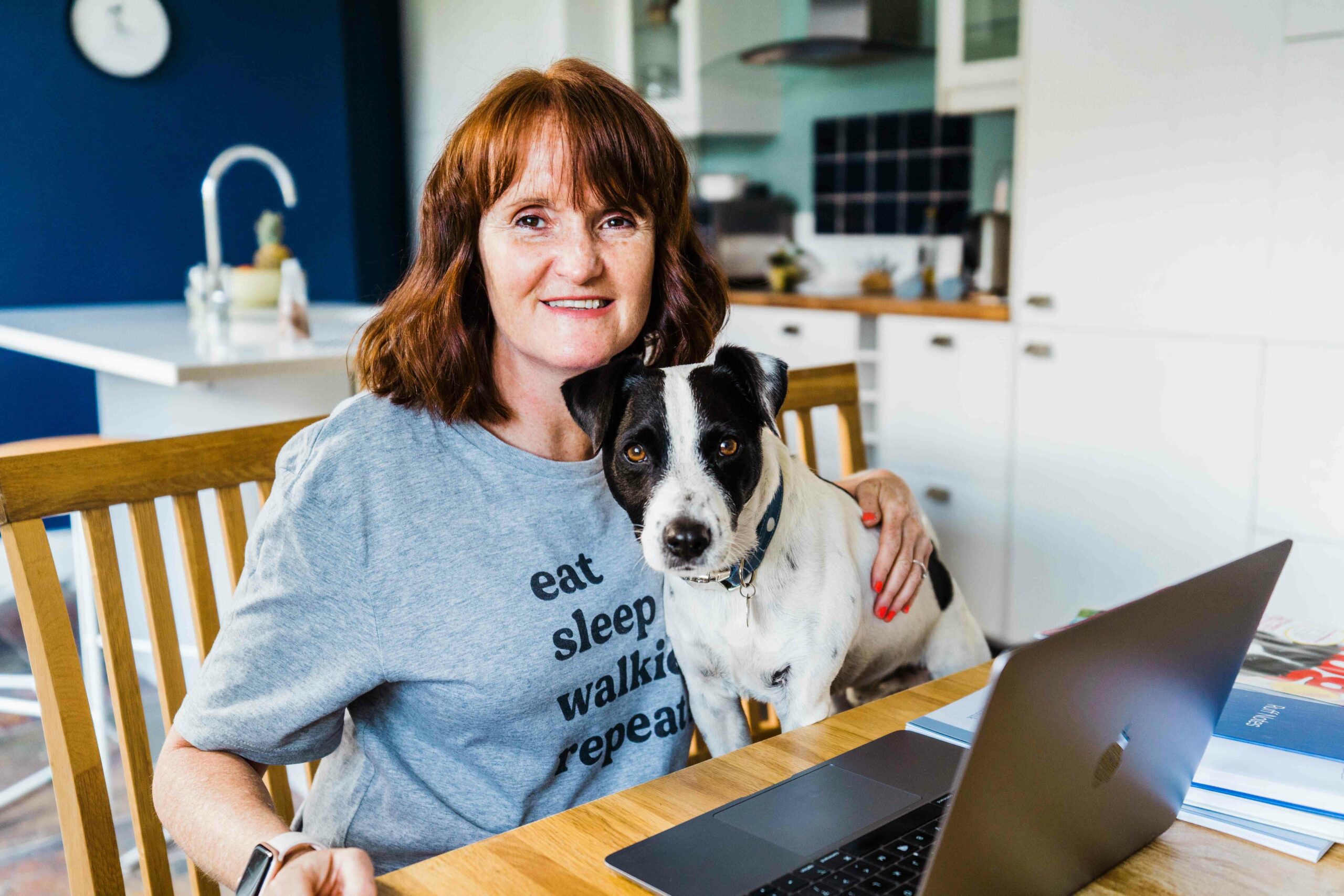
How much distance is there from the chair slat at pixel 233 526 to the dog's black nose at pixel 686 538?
465mm

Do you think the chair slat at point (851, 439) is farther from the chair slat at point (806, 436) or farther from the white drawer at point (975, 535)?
the white drawer at point (975, 535)

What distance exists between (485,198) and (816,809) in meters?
0.70

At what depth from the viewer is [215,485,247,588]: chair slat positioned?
117 cm

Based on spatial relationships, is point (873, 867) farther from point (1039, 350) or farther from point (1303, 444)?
point (1039, 350)

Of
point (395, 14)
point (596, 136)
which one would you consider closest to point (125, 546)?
point (596, 136)

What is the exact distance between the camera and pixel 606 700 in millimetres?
1136

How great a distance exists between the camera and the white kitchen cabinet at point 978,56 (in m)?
3.23

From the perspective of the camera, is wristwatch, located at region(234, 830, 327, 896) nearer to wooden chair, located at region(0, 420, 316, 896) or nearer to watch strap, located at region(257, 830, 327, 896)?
watch strap, located at region(257, 830, 327, 896)

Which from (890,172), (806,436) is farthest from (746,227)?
(806,436)

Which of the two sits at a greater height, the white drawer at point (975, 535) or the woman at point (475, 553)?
the woman at point (475, 553)

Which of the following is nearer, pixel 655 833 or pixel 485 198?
pixel 655 833

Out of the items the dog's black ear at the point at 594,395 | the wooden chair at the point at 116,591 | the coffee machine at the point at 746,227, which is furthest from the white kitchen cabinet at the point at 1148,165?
the wooden chair at the point at 116,591

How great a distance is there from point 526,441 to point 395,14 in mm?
4464

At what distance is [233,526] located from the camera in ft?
3.90
